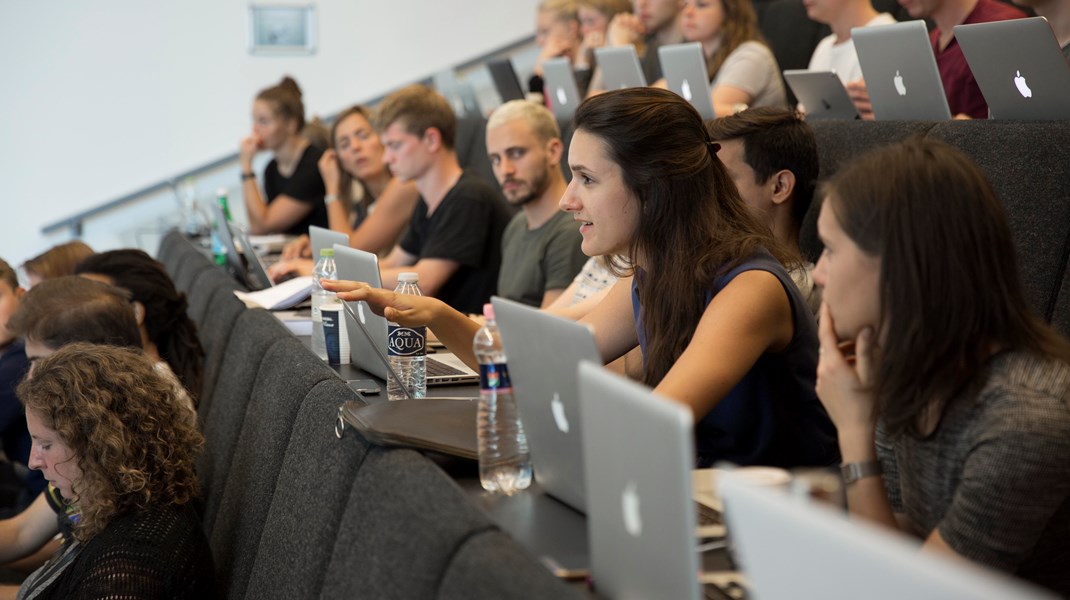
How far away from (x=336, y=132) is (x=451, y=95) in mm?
1365

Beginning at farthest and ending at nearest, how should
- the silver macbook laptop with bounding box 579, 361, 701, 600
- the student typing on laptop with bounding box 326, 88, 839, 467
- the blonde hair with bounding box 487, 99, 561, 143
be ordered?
the blonde hair with bounding box 487, 99, 561, 143 → the student typing on laptop with bounding box 326, 88, 839, 467 → the silver macbook laptop with bounding box 579, 361, 701, 600

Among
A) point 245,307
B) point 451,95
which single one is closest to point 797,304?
point 245,307

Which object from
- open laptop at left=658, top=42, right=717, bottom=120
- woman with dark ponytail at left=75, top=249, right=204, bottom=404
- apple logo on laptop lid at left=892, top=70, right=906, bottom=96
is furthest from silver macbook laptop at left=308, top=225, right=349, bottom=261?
apple logo on laptop lid at left=892, top=70, right=906, bottom=96

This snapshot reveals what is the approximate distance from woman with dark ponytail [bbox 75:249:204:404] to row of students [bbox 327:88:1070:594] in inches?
50.4

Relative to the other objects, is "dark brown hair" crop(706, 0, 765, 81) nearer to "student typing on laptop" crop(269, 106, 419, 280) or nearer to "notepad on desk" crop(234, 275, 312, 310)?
"student typing on laptop" crop(269, 106, 419, 280)

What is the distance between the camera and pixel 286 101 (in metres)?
4.92

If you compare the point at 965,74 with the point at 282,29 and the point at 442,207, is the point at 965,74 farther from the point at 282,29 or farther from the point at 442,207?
the point at 282,29

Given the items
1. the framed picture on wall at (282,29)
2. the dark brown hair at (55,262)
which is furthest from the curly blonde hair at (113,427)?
the framed picture on wall at (282,29)

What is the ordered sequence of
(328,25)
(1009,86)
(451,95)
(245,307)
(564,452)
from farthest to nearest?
(328,25) → (451,95) → (245,307) → (1009,86) → (564,452)

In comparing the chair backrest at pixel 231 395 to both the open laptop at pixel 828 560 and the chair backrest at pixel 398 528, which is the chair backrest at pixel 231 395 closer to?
the chair backrest at pixel 398 528

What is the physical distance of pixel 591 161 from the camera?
65.7 inches

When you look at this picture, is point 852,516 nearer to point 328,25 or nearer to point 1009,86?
point 1009,86

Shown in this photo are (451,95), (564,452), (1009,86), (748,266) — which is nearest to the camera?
(564,452)

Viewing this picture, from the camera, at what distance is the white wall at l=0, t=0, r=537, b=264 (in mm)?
6988
